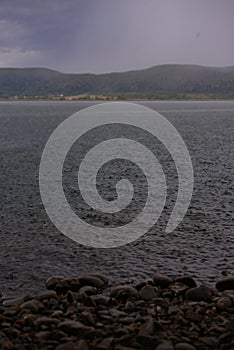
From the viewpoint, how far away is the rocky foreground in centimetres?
1023

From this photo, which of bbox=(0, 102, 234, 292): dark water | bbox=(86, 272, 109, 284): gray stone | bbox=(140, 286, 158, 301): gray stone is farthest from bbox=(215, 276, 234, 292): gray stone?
bbox=(86, 272, 109, 284): gray stone

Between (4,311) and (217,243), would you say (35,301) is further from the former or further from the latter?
(217,243)

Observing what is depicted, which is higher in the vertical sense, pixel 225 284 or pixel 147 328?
pixel 147 328

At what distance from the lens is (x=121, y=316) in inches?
465

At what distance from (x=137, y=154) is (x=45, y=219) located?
1091 inches

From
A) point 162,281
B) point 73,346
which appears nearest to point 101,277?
point 162,281

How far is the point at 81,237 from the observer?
65.9 ft

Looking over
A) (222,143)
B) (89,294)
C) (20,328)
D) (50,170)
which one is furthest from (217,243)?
(222,143)

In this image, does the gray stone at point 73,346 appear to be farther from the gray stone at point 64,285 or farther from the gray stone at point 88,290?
the gray stone at point 64,285

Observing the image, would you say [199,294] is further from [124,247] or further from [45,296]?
[124,247]

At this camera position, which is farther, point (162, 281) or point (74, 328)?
point (162, 281)

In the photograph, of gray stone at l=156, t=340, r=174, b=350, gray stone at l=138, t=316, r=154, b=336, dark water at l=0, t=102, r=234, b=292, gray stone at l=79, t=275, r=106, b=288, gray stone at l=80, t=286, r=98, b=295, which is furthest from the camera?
dark water at l=0, t=102, r=234, b=292

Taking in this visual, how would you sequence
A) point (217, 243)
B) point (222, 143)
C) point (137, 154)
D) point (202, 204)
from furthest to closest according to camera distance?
point (222, 143) < point (137, 154) < point (202, 204) < point (217, 243)

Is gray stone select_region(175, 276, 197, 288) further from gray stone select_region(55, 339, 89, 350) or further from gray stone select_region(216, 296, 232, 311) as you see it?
gray stone select_region(55, 339, 89, 350)
